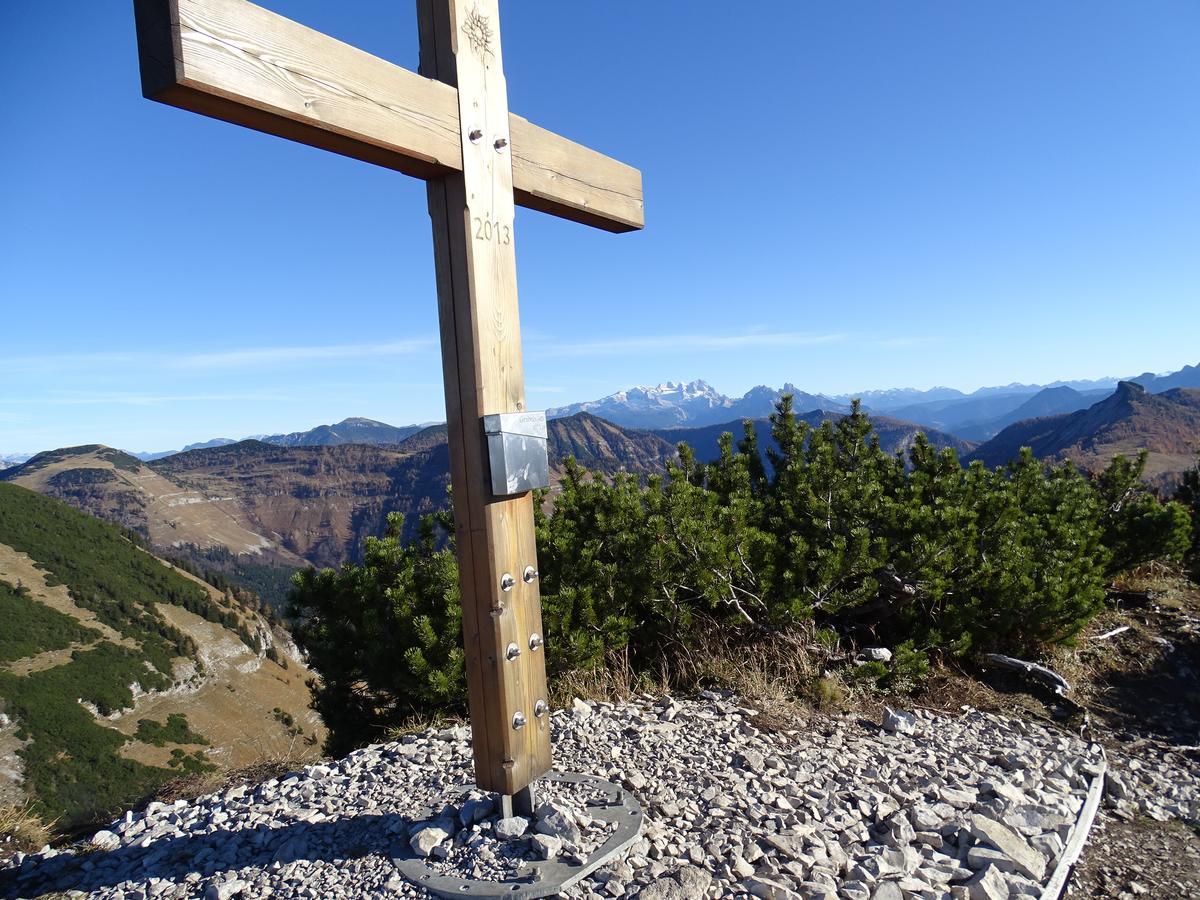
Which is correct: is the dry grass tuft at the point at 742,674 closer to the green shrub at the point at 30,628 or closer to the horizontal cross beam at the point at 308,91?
Result: the horizontal cross beam at the point at 308,91

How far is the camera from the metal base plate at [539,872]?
8.32 feet

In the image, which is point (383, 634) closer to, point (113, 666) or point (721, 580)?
point (721, 580)

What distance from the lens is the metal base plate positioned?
99.9 inches

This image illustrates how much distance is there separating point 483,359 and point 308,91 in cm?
98

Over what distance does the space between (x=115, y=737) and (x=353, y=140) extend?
91.1 meters

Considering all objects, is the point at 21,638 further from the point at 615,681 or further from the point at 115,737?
the point at 615,681

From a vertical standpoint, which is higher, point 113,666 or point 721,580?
point 721,580

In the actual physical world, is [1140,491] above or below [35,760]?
above

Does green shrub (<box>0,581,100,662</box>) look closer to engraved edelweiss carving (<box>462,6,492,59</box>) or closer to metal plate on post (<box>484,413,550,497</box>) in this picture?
metal plate on post (<box>484,413,550,497</box>)

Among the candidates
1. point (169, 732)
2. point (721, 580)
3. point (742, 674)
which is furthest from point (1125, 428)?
point (742, 674)

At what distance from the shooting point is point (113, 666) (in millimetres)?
Result: 85812

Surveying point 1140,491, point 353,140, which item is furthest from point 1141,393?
point 353,140

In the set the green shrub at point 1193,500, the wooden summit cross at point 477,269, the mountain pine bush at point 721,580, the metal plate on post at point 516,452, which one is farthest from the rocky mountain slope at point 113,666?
the metal plate on post at point 516,452

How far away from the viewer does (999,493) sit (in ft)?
20.0
